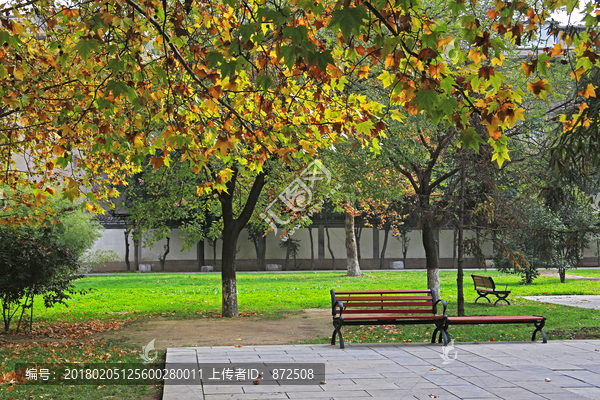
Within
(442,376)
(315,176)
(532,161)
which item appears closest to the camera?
(442,376)

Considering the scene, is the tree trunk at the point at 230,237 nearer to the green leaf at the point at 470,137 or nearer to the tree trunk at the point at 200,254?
the green leaf at the point at 470,137

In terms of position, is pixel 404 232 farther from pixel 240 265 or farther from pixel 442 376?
pixel 442 376

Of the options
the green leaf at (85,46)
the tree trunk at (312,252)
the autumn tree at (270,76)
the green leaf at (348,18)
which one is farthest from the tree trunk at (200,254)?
the green leaf at (348,18)

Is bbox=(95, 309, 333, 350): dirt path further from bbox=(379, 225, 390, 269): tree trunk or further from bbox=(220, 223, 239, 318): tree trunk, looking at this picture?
bbox=(379, 225, 390, 269): tree trunk

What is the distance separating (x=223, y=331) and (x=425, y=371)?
594 cm

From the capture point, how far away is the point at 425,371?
255 inches

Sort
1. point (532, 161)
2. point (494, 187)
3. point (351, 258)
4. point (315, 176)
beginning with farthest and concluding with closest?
point (351, 258)
point (315, 176)
point (532, 161)
point (494, 187)

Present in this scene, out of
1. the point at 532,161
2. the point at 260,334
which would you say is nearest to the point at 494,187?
the point at 532,161

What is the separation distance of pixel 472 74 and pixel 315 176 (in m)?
11.3

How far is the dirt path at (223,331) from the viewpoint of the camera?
10.1 meters

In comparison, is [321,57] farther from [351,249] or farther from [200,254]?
[200,254]

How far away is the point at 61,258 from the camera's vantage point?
11406mm

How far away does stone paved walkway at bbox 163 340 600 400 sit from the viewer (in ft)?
17.9

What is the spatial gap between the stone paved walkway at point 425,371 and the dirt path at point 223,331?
1815 mm
